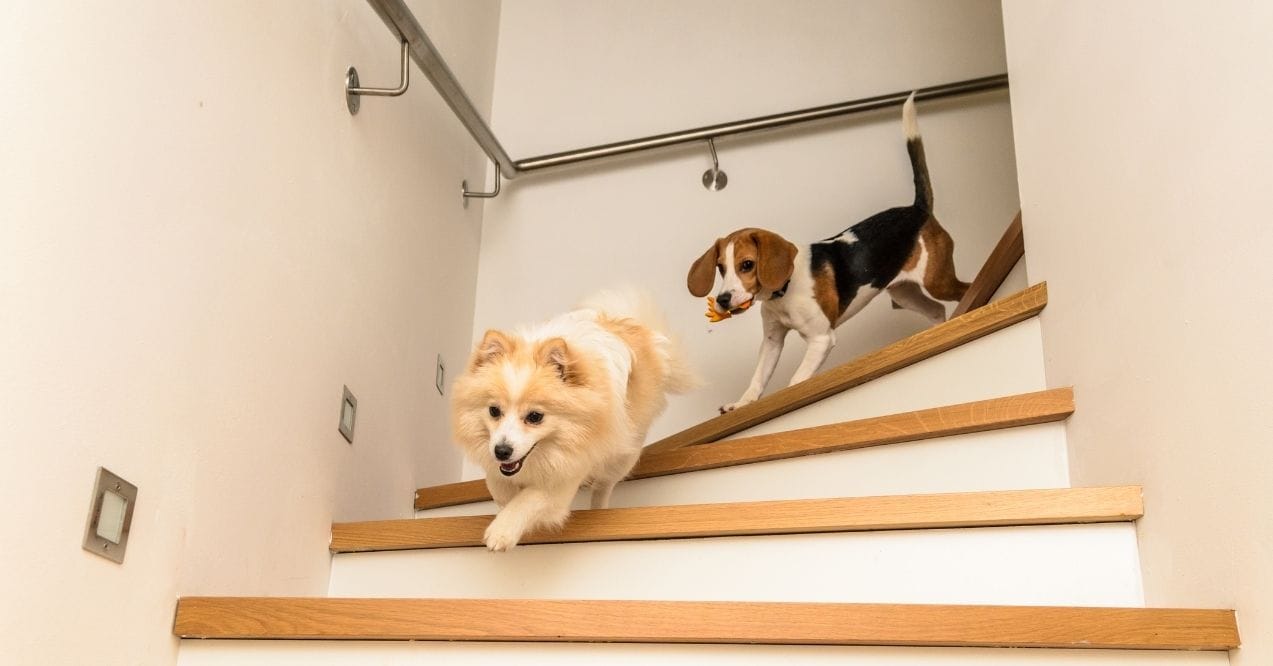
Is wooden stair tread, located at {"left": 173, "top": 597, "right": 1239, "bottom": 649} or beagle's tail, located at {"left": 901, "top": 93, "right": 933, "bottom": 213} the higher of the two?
beagle's tail, located at {"left": 901, "top": 93, "right": 933, "bottom": 213}

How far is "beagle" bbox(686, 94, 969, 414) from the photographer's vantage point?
3102mm

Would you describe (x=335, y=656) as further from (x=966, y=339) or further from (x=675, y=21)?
(x=675, y=21)

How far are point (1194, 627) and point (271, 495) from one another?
1.67 m

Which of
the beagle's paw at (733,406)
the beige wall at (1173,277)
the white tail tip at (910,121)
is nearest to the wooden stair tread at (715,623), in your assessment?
the beige wall at (1173,277)

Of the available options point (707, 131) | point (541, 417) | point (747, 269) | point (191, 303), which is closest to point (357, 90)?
point (191, 303)

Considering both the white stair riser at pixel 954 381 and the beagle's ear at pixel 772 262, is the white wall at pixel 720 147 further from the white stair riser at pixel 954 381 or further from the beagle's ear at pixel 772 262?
the white stair riser at pixel 954 381

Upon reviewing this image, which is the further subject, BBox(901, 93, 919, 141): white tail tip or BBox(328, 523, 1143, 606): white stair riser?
BBox(901, 93, 919, 141): white tail tip

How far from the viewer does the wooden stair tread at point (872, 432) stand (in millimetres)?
1959

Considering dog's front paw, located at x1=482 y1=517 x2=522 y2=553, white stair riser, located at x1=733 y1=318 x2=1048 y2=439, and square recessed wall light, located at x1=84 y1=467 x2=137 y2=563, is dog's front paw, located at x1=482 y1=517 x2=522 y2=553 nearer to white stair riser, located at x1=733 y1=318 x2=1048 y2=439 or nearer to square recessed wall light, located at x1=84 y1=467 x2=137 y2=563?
square recessed wall light, located at x1=84 y1=467 x2=137 y2=563

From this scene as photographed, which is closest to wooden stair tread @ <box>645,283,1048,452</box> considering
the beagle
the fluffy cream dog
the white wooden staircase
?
the white wooden staircase

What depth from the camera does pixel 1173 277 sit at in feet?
5.13

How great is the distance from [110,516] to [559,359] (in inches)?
33.6

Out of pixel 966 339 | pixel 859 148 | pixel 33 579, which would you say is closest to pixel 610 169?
pixel 859 148

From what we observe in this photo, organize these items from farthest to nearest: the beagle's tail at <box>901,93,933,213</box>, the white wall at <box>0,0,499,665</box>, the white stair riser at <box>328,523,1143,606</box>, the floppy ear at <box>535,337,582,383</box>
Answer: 1. the beagle's tail at <box>901,93,933,213</box>
2. the floppy ear at <box>535,337,582,383</box>
3. the white stair riser at <box>328,523,1143,606</box>
4. the white wall at <box>0,0,499,665</box>
